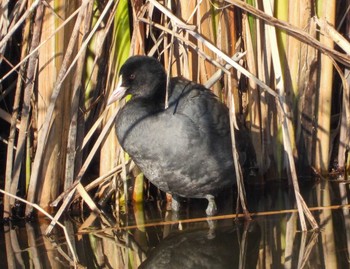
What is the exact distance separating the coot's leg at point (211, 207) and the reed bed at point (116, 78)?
30 cm

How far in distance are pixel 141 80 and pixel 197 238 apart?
34.6 inches

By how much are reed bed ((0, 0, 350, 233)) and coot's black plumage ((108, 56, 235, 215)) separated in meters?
0.16

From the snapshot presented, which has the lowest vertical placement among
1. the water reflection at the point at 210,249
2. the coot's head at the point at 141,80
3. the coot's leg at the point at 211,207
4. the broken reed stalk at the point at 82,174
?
the water reflection at the point at 210,249

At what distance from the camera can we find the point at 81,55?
14.6 feet

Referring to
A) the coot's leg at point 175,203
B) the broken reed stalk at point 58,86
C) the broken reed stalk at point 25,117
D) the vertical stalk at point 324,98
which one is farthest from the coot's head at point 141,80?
the vertical stalk at point 324,98

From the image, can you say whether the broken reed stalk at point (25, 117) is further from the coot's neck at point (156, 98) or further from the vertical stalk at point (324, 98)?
the vertical stalk at point (324, 98)

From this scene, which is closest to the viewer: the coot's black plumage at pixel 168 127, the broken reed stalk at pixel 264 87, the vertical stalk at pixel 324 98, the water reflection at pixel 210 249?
the water reflection at pixel 210 249

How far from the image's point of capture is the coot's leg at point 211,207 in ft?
15.3

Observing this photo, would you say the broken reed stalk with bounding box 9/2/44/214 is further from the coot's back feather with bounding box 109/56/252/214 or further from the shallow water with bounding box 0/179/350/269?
the coot's back feather with bounding box 109/56/252/214

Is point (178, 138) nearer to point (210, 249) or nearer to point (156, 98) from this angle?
point (156, 98)

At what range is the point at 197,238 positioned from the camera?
4.25 meters

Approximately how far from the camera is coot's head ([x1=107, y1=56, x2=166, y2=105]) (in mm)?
4453

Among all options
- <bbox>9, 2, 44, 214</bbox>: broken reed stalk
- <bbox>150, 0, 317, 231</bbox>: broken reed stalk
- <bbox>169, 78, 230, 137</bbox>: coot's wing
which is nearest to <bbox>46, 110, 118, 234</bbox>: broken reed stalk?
<bbox>9, 2, 44, 214</bbox>: broken reed stalk

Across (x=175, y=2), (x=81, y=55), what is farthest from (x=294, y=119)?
(x=81, y=55)
